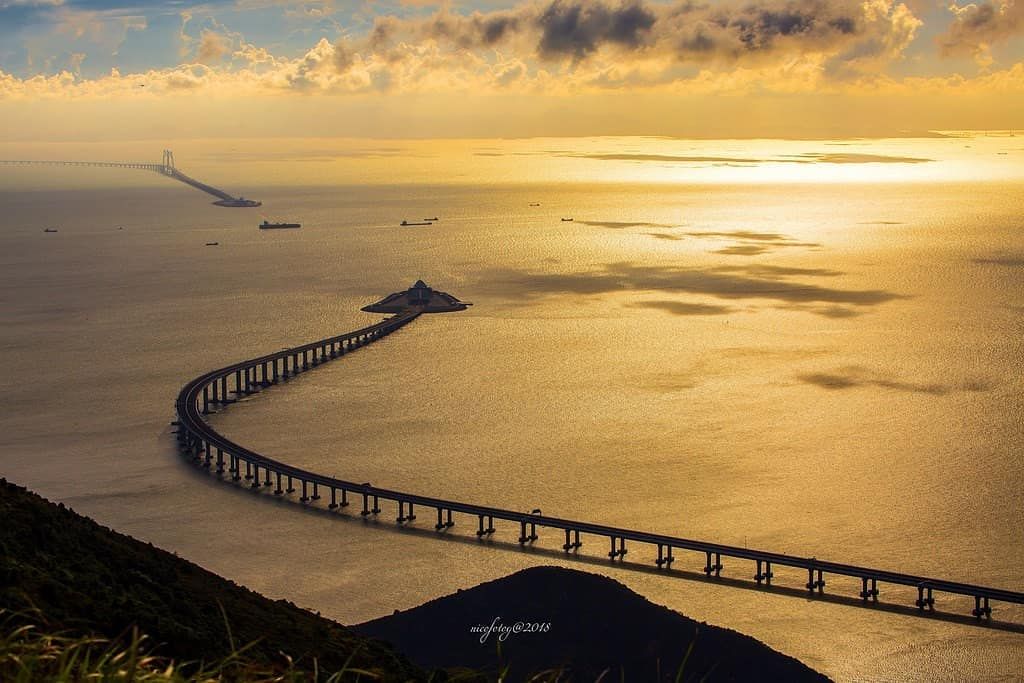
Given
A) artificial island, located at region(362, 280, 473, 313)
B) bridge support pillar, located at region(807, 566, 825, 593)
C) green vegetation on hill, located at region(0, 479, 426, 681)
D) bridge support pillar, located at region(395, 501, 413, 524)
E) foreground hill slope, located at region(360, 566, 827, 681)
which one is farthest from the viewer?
artificial island, located at region(362, 280, 473, 313)

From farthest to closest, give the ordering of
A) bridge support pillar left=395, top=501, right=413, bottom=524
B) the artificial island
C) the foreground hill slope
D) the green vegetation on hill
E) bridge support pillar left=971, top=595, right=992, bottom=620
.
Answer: the artificial island < bridge support pillar left=395, top=501, right=413, bottom=524 < bridge support pillar left=971, top=595, right=992, bottom=620 < the foreground hill slope < the green vegetation on hill

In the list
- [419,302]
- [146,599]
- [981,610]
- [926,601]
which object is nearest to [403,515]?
[926,601]

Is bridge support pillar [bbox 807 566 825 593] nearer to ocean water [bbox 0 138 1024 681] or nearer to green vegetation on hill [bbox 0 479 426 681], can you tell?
ocean water [bbox 0 138 1024 681]

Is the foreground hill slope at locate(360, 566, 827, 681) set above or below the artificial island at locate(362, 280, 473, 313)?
above

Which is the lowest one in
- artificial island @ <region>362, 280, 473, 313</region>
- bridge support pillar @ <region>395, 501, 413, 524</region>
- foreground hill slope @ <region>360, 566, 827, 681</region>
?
artificial island @ <region>362, 280, 473, 313</region>

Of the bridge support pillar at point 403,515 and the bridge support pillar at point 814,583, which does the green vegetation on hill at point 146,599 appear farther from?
the bridge support pillar at point 814,583

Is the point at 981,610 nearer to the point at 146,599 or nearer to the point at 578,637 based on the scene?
the point at 578,637

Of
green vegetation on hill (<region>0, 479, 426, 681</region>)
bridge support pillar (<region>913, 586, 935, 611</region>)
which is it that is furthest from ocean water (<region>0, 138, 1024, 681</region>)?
green vegetation on hill (<region>0, 479, 426, 681</region>)
